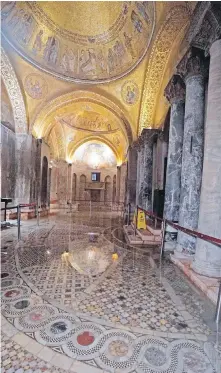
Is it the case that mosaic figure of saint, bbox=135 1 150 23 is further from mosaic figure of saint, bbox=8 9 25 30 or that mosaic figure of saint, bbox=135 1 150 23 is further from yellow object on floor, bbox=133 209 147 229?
yellow object on floor, bbox=133 209 147 229

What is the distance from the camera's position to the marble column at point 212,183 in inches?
134

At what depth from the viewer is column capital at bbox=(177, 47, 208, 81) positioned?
14.2 feet

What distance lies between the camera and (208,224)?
347 centimetres

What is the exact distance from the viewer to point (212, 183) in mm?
3449

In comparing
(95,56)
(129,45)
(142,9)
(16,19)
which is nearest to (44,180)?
(95,56)

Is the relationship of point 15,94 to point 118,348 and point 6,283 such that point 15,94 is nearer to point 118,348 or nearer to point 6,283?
point 6,283

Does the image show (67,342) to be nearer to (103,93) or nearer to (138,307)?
(138,307)

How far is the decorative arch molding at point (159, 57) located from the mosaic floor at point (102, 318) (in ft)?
23.1

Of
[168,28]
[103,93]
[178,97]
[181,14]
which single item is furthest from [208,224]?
[103,93]

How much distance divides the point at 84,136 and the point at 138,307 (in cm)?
1959

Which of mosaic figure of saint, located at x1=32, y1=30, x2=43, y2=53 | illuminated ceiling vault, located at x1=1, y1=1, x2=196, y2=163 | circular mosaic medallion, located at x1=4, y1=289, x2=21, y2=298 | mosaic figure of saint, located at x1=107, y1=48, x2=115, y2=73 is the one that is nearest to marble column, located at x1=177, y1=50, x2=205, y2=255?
illuminated ceiling vault, located at x1=1, y1=1, x2=196, y2=163

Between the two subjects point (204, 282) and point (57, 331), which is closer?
point (57, 331)

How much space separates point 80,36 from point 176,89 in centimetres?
733

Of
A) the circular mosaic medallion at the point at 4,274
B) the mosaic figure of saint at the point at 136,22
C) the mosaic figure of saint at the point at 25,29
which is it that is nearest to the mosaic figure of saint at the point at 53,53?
the mosaic figure of saint at the point at 25,29
